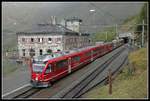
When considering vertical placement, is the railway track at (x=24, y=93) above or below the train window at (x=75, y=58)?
below

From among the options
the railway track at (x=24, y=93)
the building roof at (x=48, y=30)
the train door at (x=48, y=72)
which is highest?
the building roof at (x=48, y=30)

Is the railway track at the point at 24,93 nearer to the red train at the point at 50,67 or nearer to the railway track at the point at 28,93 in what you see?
the railway track at the point at 28,93

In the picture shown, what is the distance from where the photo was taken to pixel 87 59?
39.0 m

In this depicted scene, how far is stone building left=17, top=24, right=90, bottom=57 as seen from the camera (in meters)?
57.3

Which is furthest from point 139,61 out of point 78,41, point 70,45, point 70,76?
point 78,41

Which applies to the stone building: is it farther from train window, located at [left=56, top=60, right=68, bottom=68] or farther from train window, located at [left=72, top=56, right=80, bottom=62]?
train window, located at [left=56, top=60, right=68, bottom=68]

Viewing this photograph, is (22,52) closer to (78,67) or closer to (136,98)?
(78,67)

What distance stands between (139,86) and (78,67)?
14753 mm

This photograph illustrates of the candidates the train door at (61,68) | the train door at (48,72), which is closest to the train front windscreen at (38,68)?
the train door at (48,72)

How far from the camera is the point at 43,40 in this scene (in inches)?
2298

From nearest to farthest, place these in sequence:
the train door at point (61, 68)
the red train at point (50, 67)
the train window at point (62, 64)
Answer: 1. the red train at point (50, 67)
2. the train door at point (61, 68)
3. the train window at point (62, 64)

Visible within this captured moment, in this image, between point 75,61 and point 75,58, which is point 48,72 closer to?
point 75,61

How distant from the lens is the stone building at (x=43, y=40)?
5731cm

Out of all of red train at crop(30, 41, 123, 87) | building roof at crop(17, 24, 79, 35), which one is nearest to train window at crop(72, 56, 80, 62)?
red train at crop(30, 41, 123, 87)
